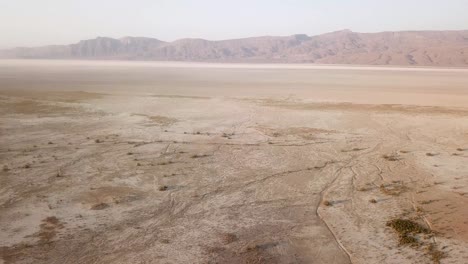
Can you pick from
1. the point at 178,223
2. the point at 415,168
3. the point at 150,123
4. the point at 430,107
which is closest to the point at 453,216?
the point at 415,168

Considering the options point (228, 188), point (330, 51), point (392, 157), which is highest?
point (330, 51)

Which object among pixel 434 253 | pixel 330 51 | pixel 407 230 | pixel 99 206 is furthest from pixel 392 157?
pixel 330 51

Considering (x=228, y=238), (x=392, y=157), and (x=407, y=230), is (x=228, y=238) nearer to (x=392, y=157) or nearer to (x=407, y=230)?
(x=407, y=230)

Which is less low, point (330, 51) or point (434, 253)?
point (330, 51)

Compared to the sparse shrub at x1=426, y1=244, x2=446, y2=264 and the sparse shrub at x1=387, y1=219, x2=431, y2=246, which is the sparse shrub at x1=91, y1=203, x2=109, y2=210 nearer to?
the sparse shrub at x1=387, y1=219, x2=431, y2=246

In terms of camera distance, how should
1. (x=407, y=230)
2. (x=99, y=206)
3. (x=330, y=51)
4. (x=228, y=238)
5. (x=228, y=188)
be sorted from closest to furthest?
(x=228, y=238), (x=407, y=230), (x=99, y=206), (x=228, y=188), (x=330, y=51)

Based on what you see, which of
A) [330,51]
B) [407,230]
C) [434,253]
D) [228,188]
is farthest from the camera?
[330,51]

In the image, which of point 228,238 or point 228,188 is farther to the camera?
point 228,188

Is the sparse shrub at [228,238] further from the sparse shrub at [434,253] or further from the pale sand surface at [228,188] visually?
the sparse shrub at [434,253]

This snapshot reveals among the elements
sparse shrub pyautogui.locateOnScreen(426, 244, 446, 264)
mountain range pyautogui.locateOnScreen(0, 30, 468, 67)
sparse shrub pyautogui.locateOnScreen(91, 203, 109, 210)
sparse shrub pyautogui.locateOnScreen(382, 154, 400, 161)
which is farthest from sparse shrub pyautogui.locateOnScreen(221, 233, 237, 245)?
mountain range pyautogui.locateOnScreen(0, 30, 468, 67)
